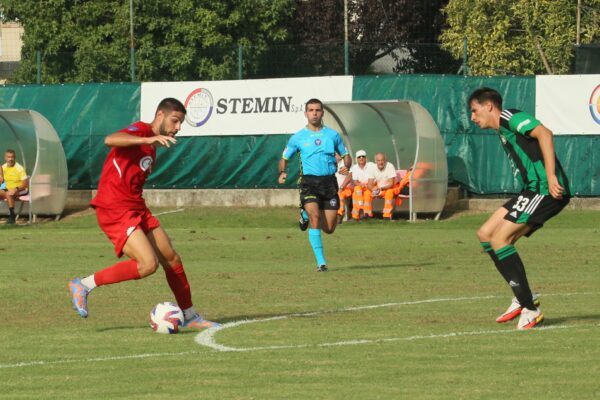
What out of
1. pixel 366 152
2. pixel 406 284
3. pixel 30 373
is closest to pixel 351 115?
pixel 366 152

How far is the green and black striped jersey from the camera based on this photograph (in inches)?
460

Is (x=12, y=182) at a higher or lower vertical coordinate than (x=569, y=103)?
lower

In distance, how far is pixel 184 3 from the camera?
49.3 m

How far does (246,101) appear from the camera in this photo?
33.0m

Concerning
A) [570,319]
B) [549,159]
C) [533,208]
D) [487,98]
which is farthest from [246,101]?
[549,159]

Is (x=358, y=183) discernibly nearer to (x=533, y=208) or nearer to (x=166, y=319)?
(x=166, y=319)

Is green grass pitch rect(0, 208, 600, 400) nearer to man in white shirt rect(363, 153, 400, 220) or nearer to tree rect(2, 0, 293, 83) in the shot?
man in white shirt rect(363, 153, 400, 220)

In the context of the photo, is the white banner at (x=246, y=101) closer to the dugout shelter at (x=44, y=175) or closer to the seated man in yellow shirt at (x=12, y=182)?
the dugout shelter at (x=44, y=175)

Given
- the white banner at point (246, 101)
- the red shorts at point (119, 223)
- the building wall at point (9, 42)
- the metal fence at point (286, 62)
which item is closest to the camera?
the red shorts at point (119, 223)

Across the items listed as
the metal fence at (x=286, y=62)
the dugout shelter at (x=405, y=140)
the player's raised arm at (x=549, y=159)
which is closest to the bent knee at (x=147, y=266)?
the player's raised arm at (x=549, y=159)

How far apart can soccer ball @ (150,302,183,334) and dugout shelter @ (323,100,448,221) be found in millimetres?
18039

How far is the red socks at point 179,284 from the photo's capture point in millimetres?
12203

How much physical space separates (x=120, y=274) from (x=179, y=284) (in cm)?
52

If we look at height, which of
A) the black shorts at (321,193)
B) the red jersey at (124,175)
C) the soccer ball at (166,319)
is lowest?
the soccer ball at (166,319)
